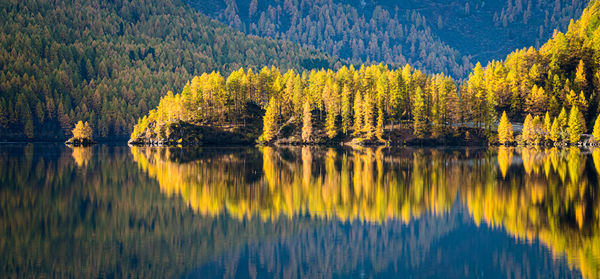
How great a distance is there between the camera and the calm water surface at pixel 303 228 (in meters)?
24.6

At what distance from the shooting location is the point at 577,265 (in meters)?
23.9

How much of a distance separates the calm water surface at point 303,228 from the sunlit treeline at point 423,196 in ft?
0.48

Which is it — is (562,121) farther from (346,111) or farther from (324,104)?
(324,104)

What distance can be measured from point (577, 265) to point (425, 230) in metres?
10.1

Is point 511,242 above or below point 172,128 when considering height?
below

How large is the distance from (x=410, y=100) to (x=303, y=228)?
452 ft

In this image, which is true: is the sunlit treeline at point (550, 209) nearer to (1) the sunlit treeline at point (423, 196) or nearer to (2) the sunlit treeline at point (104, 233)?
(1) the sunlit treeline at point (423, 196)

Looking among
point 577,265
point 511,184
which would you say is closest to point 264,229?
point 577,265

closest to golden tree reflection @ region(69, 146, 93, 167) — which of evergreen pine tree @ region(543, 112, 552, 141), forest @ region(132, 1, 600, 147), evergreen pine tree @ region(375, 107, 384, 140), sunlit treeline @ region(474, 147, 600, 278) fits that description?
forest @ region(132, 1, 600, 147)

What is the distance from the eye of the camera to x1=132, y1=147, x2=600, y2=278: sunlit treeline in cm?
3178

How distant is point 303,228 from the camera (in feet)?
107

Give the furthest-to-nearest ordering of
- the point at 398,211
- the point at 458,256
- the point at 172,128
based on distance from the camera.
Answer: the point at 172,128 → the point at 398,211 → the point at 458,256

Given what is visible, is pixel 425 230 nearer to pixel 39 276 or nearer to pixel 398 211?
pixel 398 211

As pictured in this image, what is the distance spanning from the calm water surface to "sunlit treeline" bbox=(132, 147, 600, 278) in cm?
15
